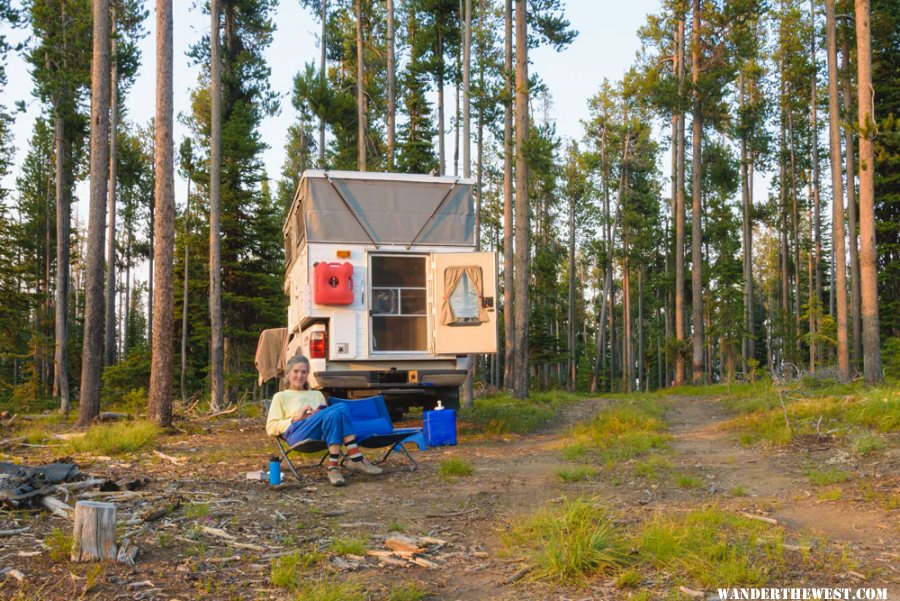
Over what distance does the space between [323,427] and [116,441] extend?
2957 mm

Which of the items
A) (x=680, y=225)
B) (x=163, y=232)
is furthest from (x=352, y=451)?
(x=680, y=225)

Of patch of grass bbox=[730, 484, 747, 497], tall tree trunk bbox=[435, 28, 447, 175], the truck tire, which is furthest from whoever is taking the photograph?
tall tree trunk bbox=[435, 28, 447, 175]

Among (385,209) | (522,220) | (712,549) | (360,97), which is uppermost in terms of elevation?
(360,97)

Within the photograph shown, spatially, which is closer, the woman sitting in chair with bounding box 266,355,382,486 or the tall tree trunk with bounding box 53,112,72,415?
the woman sitting in chair with bounding box 266,355,382,486

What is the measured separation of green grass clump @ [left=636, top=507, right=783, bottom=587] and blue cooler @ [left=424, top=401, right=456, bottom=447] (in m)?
4.61

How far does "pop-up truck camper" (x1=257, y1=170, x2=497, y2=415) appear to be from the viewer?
29.1 ft

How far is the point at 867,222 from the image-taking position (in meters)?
12.9

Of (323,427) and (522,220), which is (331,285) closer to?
(323,427)

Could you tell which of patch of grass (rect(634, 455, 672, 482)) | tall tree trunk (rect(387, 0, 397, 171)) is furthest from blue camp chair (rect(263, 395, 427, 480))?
tall tree trunk (rect(387, 0, 397, 171))

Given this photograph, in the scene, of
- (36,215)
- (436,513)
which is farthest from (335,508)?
(36,215)

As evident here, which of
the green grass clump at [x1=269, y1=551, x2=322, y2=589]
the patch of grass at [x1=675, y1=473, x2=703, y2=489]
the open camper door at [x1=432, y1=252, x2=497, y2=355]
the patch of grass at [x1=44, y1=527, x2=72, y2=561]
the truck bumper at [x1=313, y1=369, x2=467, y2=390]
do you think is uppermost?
the open camper door at [x1=432, y1=252, x2=497, y2=355]

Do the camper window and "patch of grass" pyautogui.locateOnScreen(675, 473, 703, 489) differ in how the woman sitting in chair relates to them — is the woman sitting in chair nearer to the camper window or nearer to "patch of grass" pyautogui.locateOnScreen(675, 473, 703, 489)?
the camper window

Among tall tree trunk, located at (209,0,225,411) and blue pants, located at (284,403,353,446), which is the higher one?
tall tree trunk, located at (209,0,225,411)

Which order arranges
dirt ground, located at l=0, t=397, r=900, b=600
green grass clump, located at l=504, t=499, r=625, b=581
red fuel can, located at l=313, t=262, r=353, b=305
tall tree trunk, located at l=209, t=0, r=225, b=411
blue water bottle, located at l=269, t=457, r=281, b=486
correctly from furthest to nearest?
tall tree trunk, located at l=209, t=0, r=225, b=411 → red fuel can, located at l=313, t=262, r=353, b=305 → blue water bottle, located at l=269, t=457, r=281, b=486 → green grass clump, located at l=504, t=499, r=625, b=581 → dirt ground, located at l=0, t=397, r=900, b=600
